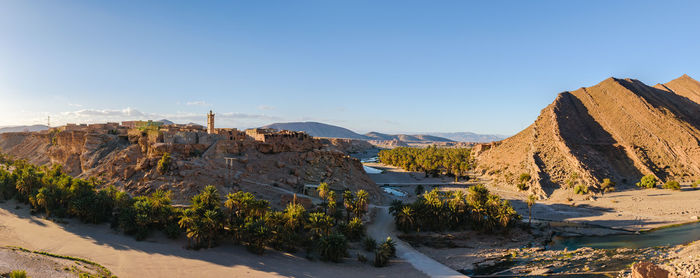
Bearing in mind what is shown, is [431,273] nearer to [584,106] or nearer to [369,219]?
[369,219]

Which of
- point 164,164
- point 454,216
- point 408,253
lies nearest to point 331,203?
point 408,253

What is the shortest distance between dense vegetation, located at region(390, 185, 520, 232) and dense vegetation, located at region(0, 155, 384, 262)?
5.78 metres

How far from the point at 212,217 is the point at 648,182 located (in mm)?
79543

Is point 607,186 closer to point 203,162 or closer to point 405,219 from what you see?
point 405,219

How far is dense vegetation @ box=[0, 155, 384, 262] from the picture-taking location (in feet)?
112

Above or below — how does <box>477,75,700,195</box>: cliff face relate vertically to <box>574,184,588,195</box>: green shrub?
above

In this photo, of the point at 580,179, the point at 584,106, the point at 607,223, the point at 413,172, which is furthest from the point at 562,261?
the point at 584,106

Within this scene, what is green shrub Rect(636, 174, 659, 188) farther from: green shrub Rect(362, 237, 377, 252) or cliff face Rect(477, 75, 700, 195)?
green shrub Rect(362, 237, 377, 252)

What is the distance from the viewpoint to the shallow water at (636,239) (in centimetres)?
3938

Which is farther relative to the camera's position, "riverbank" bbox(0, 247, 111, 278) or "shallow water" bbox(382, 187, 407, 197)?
"shallow water" bbox(382, 187, 407, 197)

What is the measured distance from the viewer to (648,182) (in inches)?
2645

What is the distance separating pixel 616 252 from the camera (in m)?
37.1

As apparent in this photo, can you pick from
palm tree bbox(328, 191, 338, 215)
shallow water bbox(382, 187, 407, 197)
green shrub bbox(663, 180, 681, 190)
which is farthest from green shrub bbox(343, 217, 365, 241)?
green shrub bbox(663, 180, 681, 190)

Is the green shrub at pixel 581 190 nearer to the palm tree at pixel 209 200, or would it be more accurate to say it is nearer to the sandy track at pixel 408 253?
the sandy track at pixel 408 253
